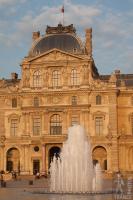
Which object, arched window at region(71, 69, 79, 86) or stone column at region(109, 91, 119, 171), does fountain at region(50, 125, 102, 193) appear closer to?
stone column at region(109, 91, 119, 171)

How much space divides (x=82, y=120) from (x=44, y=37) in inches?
580

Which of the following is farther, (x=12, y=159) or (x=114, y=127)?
(x=12, y=159)

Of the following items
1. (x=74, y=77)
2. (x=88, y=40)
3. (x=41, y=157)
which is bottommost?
(x=41, y=157)

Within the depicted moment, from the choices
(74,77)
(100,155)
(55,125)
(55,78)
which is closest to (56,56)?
(55,78)

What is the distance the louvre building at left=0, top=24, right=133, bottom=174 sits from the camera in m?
75.2

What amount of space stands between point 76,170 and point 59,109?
38197 mm

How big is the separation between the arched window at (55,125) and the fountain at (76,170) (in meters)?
35.3

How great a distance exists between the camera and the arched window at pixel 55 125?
250 ft

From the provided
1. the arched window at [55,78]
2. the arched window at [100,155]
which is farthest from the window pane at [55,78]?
the arched window at [100,155]

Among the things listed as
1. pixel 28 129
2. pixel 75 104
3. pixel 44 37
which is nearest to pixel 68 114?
pixel 75 104

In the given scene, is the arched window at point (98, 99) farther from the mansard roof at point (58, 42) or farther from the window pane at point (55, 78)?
the mansard roof at point (58, 42)

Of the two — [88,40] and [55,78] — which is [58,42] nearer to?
[55,78]

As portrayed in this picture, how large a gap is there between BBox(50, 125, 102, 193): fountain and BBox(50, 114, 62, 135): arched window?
3534 cm

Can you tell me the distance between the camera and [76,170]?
38.0 meters
